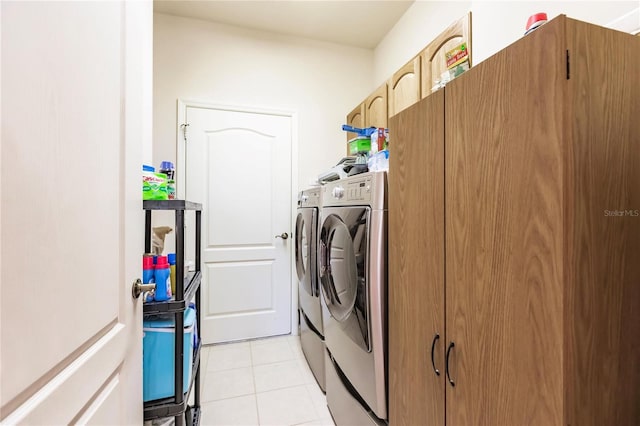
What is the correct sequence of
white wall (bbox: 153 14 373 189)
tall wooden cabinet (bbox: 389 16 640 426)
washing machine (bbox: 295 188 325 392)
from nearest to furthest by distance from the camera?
tall wooden cabinet (bbox: 389 16 640 426)
washing machine (bbox: 295 188 325 392)
white wall (bbox: 153 14 373 189)

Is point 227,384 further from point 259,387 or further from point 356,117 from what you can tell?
point 356,117

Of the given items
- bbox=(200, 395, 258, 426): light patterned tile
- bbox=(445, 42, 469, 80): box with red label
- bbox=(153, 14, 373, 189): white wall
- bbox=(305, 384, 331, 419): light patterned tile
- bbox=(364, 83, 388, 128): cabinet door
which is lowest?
bbox=(200, 395, 258, 426): light patterned tile

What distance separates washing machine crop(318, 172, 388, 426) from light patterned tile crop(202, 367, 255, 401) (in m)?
0.63

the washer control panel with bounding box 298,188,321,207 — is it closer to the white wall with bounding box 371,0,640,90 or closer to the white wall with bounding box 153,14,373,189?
the white wall with bounding box 153,14,373,189

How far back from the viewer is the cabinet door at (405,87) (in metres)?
1.83

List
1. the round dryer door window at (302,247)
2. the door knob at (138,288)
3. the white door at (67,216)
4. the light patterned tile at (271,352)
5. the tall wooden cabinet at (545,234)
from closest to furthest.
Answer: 1. the white door at (67,216)
2. the tall wooden cabinet at (545,234)
3. the door knob at (138,288)
4. the round dryer door window at (302,247)
5. the light patterned tile at (271,352)

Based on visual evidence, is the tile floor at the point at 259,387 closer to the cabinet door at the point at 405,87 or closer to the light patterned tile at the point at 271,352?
the light patterned tile at the point at 271,352

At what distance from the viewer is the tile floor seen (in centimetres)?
161

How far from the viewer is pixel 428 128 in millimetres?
888

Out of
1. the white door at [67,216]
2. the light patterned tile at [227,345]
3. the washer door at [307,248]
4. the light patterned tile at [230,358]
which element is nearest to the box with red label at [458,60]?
the white door at [67,216]

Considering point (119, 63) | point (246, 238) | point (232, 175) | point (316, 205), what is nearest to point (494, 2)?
point (316, 205)

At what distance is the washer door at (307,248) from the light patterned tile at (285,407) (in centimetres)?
64

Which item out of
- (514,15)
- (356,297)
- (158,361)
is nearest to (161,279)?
(158,361)

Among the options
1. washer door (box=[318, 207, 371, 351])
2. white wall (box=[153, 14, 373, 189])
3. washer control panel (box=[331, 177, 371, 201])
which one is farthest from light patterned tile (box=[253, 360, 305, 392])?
white wall (box=[153, 14, 373, 189])
